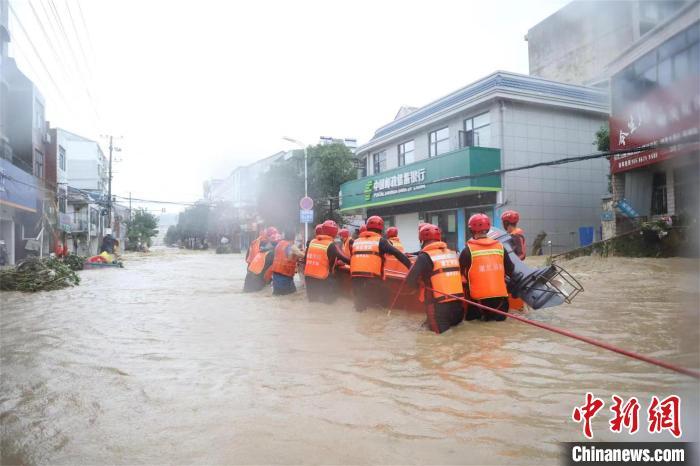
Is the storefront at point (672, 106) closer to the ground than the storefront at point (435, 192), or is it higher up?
closer to the ground

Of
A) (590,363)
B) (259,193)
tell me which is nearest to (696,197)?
(590,363)

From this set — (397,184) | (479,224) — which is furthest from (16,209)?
(479,224)

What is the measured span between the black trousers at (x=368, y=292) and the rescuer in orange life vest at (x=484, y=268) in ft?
5.01

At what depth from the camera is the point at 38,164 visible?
89.2 feet

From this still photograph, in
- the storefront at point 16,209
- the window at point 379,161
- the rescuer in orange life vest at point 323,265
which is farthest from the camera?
the window at point 379,161

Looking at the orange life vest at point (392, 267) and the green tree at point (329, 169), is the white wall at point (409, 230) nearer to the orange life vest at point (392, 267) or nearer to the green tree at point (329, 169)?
the green tree at point (329, 169)

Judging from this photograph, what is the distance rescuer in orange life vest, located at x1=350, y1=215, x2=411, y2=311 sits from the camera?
21.3 feet

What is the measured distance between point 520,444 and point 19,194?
21420mm

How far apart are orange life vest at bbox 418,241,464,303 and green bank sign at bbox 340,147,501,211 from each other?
280 inches

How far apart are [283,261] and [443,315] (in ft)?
13.4

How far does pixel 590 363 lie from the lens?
3838 millimetres

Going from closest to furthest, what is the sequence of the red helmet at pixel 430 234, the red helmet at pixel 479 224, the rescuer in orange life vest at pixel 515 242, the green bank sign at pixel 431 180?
1. the red helmet at pixel 479 224
2. the red helmet at pixel 430 234
3. the rescuer in orange life vest at pixel 515 242
4. the green bank sign at pixel 431 180

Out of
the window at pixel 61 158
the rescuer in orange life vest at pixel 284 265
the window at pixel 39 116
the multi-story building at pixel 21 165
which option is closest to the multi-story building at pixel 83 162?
the window at pixel 61 158

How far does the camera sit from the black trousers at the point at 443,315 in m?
5.12
